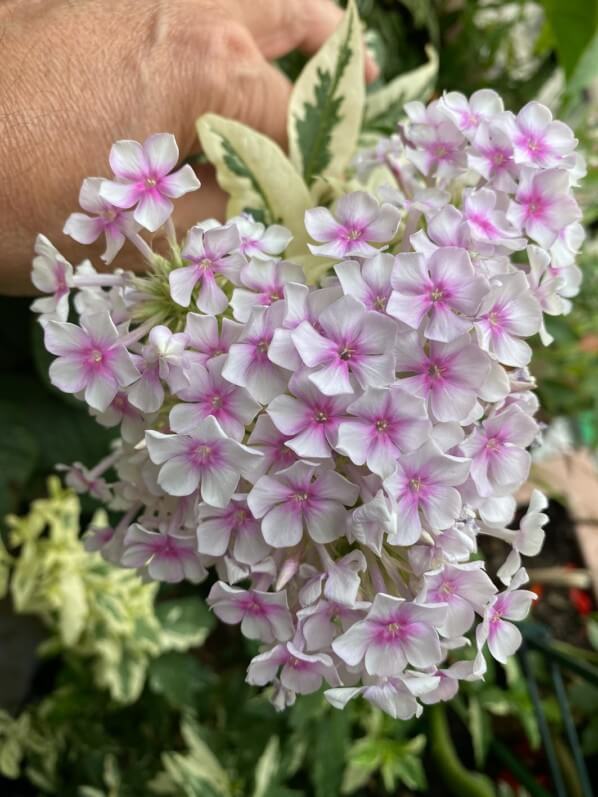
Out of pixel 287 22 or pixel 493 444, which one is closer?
pixel 493 444

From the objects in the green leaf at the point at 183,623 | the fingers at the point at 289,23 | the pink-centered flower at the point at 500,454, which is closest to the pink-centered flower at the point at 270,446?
the pink-centered flower at the point at 500,454

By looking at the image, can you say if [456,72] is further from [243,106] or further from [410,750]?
[410,750]

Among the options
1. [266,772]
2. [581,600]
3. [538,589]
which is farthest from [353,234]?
[581,600]

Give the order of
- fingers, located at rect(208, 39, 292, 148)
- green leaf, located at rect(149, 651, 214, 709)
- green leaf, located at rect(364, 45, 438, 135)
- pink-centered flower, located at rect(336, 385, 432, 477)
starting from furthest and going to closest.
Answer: green leaf, located at rect(149, 651, 214, 709) < green leaf, located at rect(364, 45, 438, 135) < fingers, located at rect(208, 39, 292, 148) < pink-centered flower, located at rect(336, 385, 432, 477)

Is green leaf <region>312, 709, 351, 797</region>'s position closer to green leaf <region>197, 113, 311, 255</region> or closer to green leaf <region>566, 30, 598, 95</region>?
green leaf <region>197, 113, 311, 255</region>

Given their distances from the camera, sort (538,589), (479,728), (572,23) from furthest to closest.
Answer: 1. (538,589)
2. (479,728)
3. (572,23)

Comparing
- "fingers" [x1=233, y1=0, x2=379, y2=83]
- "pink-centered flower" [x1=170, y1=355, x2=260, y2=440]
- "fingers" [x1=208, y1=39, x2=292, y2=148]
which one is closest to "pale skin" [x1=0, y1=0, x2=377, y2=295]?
"fingers" [x1=208, y1=39, x2=292, y2=148]

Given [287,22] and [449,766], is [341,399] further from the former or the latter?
[449,766]
